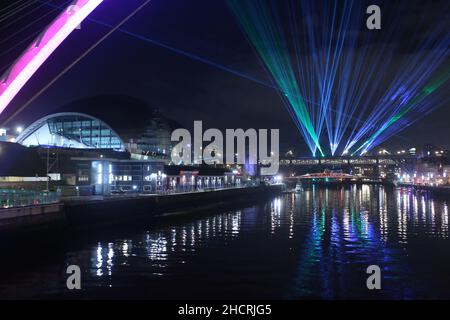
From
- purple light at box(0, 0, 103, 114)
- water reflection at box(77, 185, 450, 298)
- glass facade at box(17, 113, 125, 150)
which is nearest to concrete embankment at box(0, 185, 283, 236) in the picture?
water reflection at box(77, 185, 450, 298)

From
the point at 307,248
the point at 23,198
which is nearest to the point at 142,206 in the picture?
the point at 23,198

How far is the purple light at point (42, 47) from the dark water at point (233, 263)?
29.3 feet

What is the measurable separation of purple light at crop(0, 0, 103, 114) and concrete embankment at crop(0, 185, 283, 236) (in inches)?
256

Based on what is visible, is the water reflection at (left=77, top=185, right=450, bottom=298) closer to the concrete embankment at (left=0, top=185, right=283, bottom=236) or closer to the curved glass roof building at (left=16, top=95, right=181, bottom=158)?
the concrete embankment at (left=0, top=185, right=283, bottom=236)

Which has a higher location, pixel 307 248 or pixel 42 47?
pixel 42 47

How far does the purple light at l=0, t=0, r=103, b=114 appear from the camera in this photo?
2384 centimetres

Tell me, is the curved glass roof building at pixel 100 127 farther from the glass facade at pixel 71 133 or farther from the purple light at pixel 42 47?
the purple light at pixel 42 47

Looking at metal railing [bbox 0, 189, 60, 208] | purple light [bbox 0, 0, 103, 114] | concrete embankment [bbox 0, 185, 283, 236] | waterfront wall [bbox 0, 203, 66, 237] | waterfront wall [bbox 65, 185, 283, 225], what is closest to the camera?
purple light [bbox 0, 0, 103, 114]

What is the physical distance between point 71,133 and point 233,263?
70.5 meters

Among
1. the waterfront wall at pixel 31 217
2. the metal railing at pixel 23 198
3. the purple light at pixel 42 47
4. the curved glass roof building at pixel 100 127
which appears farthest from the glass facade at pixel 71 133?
the purple light at pixel 42 47

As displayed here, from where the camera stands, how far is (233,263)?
22.9m

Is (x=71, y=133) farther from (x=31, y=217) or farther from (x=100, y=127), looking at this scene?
(x=31, y=217)

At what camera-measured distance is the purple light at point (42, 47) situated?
78.2 feet
